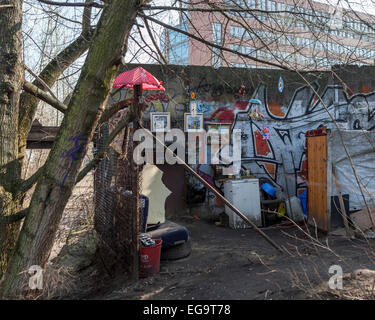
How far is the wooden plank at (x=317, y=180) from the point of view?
7641 millimetres

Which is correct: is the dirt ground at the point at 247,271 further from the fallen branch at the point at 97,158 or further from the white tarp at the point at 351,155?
the fallen branch at the point at 97,158

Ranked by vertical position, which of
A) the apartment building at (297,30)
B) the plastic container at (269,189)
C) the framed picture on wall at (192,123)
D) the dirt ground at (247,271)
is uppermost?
the apartment building at (297,30)

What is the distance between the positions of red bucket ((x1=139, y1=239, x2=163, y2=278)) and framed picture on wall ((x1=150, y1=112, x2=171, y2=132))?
4.46 m

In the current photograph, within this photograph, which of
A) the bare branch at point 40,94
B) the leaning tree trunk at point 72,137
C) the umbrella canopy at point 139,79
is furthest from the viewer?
the umbrella canopy at point 139,79

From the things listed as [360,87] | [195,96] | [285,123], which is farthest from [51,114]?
[360,87]

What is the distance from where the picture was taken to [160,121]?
9188 millimetres

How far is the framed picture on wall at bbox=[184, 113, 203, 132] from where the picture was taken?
927cm

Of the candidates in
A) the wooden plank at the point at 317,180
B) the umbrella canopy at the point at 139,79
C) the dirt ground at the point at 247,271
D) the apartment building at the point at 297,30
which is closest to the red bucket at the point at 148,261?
the dirt ground at the point at 247,271

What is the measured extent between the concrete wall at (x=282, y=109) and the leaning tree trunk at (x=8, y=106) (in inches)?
239

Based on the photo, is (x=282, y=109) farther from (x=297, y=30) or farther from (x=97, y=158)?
(x=97, y=158)

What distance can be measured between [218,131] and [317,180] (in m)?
2.88

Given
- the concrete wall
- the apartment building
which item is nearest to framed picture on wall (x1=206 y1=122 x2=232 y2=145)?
the concrete wall

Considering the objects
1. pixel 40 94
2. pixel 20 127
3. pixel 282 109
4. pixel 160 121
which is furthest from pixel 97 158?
pixel 282 109
